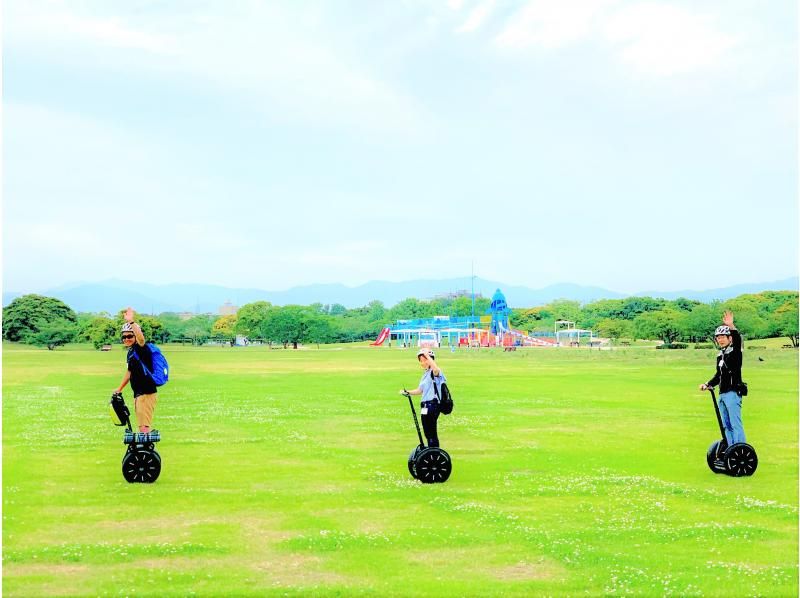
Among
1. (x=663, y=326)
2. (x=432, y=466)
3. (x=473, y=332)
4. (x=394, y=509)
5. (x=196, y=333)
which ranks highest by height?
(x=196, y=333)

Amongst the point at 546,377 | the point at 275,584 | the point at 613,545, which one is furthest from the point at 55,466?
the point at 546,377

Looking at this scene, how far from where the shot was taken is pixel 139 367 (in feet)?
57.3

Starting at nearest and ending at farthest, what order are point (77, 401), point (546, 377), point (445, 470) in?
point (445, 470) → point (77, 401) → point (546, 377)

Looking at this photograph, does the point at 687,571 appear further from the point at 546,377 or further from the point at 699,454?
the point at 546,377

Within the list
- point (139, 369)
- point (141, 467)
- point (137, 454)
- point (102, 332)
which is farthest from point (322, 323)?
point (139, 369)

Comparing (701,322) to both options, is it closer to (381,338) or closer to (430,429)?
(381,338)

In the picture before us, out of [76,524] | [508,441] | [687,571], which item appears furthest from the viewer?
[508,441]

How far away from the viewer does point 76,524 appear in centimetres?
1464

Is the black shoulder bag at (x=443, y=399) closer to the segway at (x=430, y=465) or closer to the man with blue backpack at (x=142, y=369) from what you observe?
the segway at (x=430, y=465)

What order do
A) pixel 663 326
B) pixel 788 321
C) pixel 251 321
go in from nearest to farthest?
1. pixel 788 321
2. pixel 663 326
3. pixel 251 321

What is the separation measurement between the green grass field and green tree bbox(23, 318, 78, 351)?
365 feet

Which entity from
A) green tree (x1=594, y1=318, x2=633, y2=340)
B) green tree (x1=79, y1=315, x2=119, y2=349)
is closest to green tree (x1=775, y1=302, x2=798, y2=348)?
green tree (x1=594, y1=318, x2=633, y2=340)

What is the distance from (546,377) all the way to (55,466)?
39359 millimetres

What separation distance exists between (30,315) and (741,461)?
473ft
